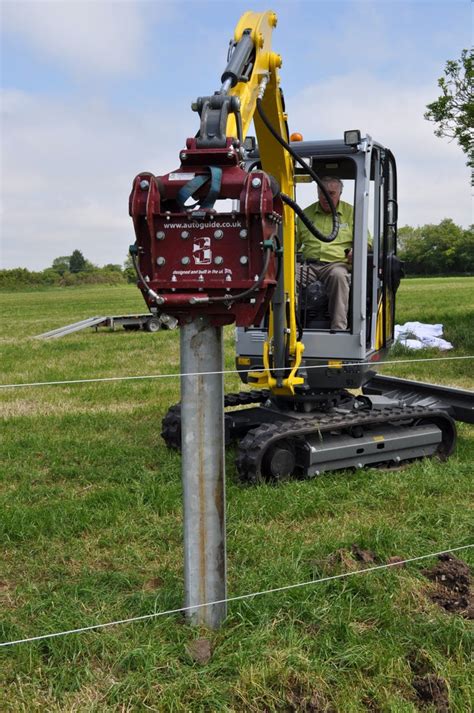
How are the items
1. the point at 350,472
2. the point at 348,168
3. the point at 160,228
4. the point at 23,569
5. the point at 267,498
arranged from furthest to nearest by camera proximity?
the point at 348,168 → the point at 350,472 → the point at 267,498 → the point at 23,569 → the point at 160,228

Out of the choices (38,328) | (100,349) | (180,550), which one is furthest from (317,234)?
(38,328)

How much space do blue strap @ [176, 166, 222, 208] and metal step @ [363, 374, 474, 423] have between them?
419 cm

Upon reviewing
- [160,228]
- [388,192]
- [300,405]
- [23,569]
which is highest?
[388,192]

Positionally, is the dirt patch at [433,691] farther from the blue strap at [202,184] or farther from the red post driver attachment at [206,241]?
the blue strap at [202,184]

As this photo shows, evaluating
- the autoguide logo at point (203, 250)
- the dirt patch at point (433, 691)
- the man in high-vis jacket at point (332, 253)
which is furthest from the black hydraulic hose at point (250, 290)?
the man in high-vis jacket at point (332, 253)

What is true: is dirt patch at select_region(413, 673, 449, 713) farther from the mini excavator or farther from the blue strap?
the blue strap

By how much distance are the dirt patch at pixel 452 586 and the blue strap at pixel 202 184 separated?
2.18 meters

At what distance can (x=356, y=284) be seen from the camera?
5785 millimetres

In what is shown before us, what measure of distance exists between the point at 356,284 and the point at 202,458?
311cm

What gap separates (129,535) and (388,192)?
3.70 metres

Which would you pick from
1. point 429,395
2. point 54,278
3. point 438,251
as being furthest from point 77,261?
point 429,395

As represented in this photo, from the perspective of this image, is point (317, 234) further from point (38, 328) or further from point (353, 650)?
point (38, 328)

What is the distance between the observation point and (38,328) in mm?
20125

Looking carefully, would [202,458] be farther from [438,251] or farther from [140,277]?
[438,251]
